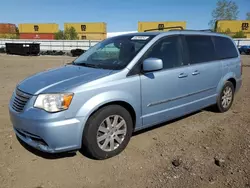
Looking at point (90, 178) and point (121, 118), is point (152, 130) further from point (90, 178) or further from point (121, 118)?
point (90, 178)

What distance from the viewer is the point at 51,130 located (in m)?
2.96

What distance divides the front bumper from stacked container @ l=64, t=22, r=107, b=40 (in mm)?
68935

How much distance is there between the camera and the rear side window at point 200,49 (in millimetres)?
4520

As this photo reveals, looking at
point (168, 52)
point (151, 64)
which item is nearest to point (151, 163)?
point (151, 64)

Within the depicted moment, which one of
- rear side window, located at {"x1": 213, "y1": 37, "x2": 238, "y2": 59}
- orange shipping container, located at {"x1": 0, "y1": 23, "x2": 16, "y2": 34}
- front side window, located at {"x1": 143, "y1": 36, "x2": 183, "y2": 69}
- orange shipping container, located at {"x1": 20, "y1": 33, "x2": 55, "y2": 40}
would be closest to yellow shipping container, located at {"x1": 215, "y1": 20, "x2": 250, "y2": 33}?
orange shipping container, located at {"x1": 20, "y1": 33, "x2": 55, "y2": 40}

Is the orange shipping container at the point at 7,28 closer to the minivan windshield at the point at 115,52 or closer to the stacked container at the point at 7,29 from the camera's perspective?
the stacked container at the point at 7,29

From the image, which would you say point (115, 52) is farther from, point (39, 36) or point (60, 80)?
point (39, 36)

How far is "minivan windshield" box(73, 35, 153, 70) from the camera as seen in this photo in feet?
12.3

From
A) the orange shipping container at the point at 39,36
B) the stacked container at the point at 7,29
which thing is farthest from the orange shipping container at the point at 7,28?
the orange shipping container at the point at 39,36

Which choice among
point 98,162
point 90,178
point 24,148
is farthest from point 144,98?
point 24,148

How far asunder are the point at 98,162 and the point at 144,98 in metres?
1.13

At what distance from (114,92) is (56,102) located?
77cm

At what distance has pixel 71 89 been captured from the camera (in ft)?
10.1

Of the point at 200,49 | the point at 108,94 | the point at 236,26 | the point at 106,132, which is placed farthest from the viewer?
the point at 236,26
